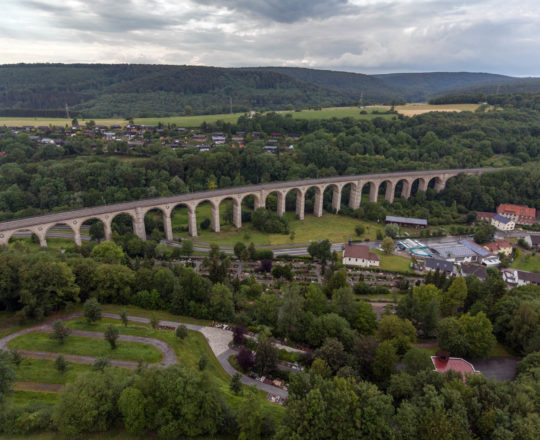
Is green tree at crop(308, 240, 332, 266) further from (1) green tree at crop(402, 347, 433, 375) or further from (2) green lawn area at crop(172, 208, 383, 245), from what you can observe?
(1) green tree at crop(402, 347, 433, 375)

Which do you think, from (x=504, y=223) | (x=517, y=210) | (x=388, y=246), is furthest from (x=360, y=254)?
(x=517, y=210)

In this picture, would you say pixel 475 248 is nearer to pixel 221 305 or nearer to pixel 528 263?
pixel 528 263

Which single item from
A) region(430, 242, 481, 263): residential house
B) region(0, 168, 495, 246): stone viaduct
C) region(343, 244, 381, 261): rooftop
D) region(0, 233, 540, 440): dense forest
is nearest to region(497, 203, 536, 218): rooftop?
region(0, 168, 495, 246): stone viaduct

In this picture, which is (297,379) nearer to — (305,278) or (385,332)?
(385,332)

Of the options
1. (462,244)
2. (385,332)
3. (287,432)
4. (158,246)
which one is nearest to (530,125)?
(462,244)

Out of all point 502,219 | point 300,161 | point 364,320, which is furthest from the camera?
point 300,161
